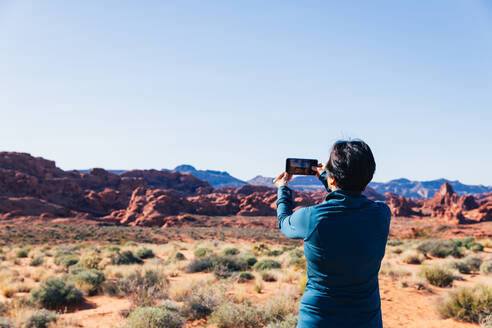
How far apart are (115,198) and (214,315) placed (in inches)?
2478

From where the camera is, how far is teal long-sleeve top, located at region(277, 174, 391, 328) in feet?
5.18

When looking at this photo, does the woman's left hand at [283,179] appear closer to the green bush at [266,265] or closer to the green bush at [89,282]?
the green bush at [89,282]

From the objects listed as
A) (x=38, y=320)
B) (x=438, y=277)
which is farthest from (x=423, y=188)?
(x=38, y=320)

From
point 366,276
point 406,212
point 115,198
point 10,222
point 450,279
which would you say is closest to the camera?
point 366,276

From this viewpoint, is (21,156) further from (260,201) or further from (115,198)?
(260,201)

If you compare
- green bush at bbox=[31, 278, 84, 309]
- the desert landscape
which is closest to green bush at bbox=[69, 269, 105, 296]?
the desert landscape

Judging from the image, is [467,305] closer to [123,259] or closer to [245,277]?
[245,277]

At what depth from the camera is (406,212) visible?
67.7 m

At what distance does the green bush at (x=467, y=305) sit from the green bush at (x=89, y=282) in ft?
27.7

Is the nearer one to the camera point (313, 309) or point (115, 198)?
point (313, 309)

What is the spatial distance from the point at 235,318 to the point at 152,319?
150 cm

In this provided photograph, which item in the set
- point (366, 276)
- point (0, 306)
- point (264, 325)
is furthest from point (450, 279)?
point (0, 306)

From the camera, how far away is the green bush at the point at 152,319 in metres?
5.37

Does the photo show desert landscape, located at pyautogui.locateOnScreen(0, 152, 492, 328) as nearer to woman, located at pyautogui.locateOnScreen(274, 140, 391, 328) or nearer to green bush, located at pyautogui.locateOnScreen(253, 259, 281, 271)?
green bush, located at pyautogui.locateOnScreen(253, 259, 281, 271)
